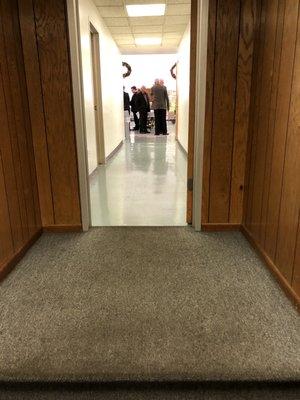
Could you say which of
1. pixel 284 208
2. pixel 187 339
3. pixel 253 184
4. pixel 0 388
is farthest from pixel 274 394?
pixel 253 184

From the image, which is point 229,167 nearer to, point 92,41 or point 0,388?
point 0,388

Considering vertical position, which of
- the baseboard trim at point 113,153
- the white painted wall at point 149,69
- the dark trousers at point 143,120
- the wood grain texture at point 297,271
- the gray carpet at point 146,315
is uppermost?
the white painted wall at point 149,69

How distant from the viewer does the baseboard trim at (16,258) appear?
2.16 meters

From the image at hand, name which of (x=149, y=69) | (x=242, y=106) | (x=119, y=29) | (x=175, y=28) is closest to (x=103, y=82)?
(x=119, y=29)

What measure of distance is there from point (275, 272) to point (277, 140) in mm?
820

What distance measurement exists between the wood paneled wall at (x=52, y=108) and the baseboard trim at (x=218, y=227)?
43.4 inches

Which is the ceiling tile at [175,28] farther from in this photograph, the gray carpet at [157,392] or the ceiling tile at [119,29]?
the gray carpet at [157,392]

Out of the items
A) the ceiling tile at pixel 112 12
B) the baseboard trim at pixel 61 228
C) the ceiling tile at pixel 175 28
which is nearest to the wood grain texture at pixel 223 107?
the baseboard trim at pixel 61 228

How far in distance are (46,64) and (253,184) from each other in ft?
6.07

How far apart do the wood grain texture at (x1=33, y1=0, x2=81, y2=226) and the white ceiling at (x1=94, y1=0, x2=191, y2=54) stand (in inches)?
107

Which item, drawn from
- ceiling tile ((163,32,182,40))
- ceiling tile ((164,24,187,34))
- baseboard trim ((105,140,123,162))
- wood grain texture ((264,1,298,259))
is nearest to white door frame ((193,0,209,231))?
wood grain texture ((264,1,298,259))

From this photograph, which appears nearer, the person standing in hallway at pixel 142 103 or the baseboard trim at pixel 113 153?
the baseboard trim at pixel 113 153

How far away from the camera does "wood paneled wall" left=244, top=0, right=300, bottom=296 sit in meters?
1.83

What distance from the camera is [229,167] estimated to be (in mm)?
2822
